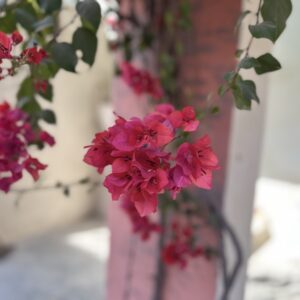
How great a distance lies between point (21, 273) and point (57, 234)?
0.50 metres

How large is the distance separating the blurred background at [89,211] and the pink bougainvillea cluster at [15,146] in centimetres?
22

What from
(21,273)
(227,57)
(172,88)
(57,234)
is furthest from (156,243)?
(57,234)

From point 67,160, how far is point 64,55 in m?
1.81

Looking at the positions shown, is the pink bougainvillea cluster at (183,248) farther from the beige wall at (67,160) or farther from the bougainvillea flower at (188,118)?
the beige wall at (67,160)

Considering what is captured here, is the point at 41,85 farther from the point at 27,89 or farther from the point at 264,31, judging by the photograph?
the point at 264,31

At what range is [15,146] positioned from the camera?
549 mm

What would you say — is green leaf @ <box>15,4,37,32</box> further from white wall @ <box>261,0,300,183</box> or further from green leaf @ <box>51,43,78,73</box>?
white wall @ <box>261,0,300,183</box>

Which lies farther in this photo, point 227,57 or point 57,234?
point 57,234

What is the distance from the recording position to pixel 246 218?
2.89 feet

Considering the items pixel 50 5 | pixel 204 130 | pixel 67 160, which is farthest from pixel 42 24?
pixel 67 160

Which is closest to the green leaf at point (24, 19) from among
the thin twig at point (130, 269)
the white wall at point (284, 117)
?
the white wall at point (284, 117)

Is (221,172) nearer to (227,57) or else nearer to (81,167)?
(227,57)

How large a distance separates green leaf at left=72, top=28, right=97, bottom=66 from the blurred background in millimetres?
344

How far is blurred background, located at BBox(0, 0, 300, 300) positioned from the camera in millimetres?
798
